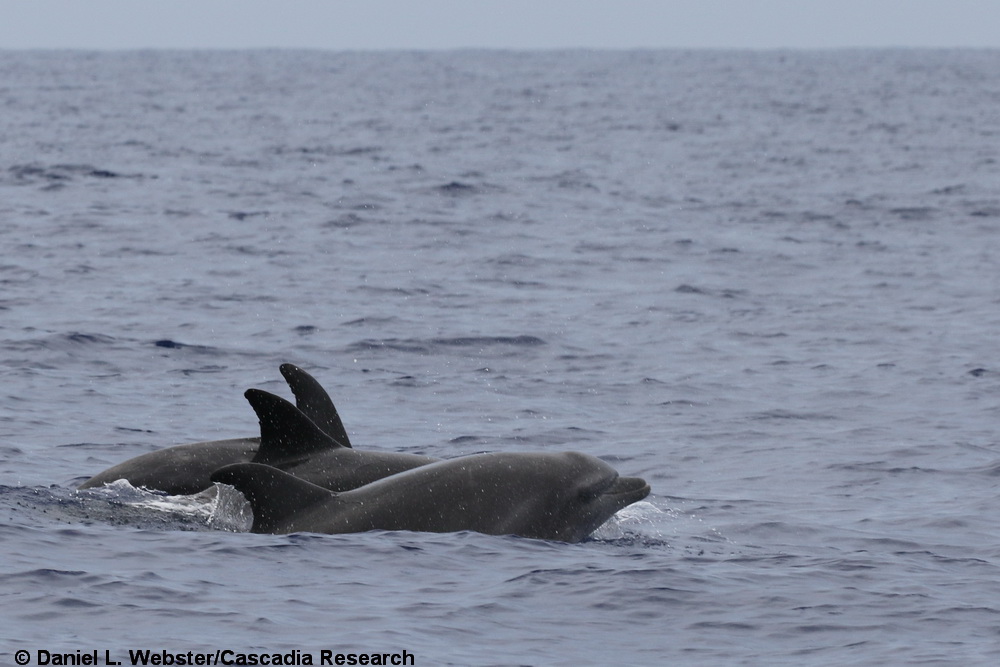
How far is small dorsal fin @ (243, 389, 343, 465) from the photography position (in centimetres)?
1275

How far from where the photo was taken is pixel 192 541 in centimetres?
1197

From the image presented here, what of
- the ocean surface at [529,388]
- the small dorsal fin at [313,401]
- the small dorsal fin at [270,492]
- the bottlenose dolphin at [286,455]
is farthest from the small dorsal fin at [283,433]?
the small dorsal fin at [270,492]

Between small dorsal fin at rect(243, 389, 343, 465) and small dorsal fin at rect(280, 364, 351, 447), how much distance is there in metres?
0.35

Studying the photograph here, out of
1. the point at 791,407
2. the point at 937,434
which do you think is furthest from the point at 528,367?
the point at 937,434

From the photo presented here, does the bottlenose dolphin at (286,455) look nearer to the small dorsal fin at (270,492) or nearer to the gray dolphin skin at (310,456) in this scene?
the gray dolphin skin at (310,456)

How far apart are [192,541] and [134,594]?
4.93 ft

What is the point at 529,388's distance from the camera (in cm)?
1967

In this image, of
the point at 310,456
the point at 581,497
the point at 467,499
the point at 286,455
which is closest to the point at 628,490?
the point at 581,497

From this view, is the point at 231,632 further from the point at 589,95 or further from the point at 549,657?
the point at 589,95

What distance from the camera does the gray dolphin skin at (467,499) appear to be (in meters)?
11.9

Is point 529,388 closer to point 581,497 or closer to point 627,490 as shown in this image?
point 627,490

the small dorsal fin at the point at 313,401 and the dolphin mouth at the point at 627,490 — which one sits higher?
the small dorsal fin at the point at 313,401

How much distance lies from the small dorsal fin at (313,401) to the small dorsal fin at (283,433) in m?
0.35

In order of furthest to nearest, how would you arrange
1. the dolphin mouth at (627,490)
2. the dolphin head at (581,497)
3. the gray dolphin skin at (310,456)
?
the gray dolphin skin at (310,456) → the dolphin mouth at (627,490) → the dolphin head at (581,497)
